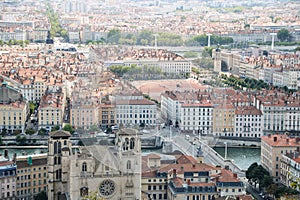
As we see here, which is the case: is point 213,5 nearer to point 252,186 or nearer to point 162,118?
point 162,118

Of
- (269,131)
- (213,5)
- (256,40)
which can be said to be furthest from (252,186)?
(213,5)

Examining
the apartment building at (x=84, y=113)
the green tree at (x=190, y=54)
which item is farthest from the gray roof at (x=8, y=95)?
the green tree at (x=190, y=54)

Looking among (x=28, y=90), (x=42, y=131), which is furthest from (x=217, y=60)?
(x=42, y=131)

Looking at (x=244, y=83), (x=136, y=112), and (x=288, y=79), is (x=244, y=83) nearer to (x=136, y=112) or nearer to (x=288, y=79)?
(x=288, y=79)

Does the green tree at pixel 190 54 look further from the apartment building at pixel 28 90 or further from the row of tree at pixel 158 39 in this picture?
the apartment building at pixel 28 90

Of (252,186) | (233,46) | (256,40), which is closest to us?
(252,186)

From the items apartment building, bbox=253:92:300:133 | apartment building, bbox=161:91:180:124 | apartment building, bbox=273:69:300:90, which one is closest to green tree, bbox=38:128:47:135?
apartment building, bbox=161:91:180:124
